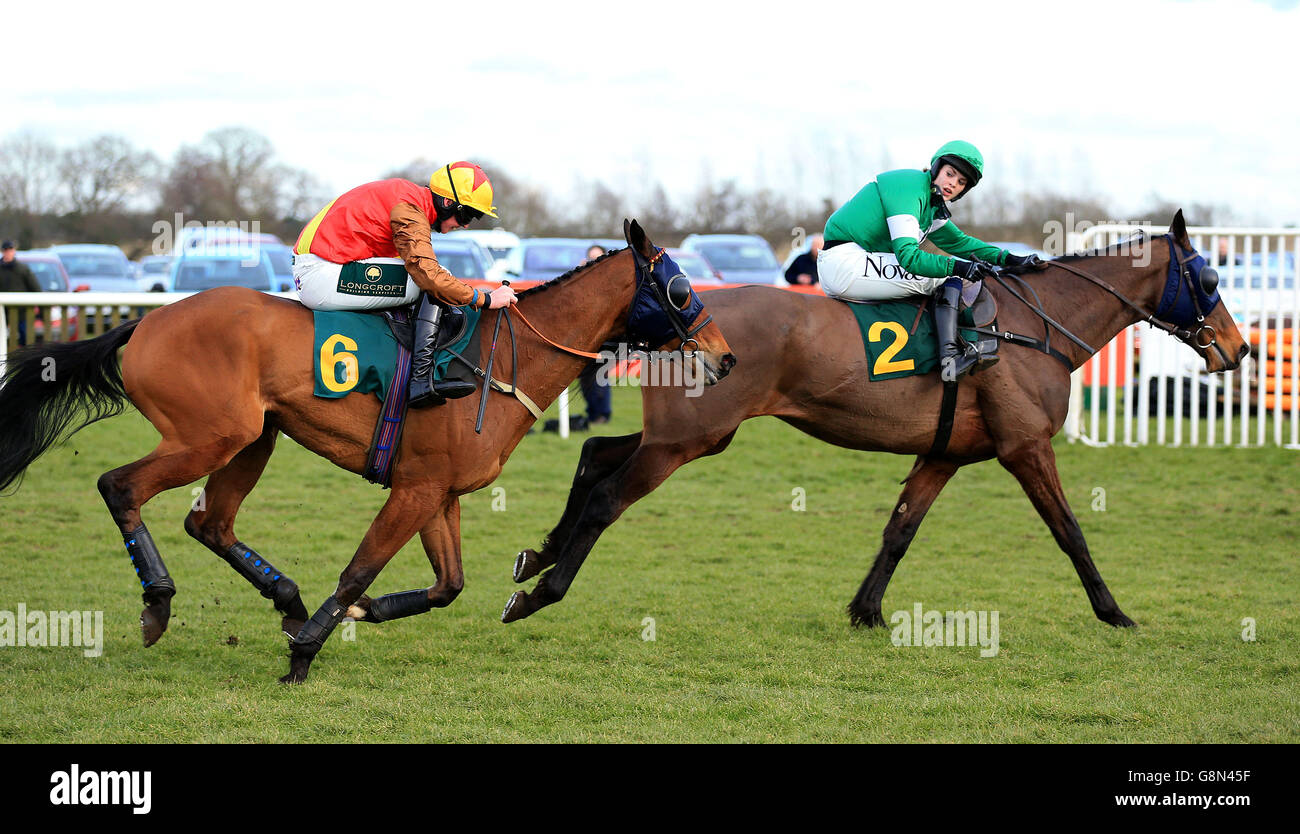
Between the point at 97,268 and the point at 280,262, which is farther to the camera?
the point at 97,268

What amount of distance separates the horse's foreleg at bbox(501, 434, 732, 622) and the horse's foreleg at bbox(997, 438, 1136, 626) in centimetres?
154

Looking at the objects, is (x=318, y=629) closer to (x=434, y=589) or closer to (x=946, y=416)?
(x=434, y=589)

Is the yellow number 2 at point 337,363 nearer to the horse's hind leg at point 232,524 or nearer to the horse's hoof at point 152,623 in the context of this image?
the horse's hind leg at point 232,524

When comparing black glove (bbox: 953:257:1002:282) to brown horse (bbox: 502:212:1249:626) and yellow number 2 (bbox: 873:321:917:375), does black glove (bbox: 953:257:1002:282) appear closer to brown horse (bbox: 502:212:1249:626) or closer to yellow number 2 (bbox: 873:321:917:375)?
brown horse (bbox: 502:212:1249:626)

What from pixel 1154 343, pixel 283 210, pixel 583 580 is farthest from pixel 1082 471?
pixel 283 210

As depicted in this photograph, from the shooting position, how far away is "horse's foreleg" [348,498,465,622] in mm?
5309

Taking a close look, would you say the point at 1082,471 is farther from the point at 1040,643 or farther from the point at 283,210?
the point at 283,210

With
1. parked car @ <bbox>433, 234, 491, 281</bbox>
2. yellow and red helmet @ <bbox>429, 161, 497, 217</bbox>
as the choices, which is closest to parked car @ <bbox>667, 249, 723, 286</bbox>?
parked car @ <bbox>433, 234, 491, 281</bbox>

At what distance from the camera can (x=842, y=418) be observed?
5992 mm

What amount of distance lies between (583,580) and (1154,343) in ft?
24.6

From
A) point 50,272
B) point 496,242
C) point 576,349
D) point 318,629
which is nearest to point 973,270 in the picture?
point 576,349

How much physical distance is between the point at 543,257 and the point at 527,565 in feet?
44.8

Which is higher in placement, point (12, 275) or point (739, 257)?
point (739, 257)

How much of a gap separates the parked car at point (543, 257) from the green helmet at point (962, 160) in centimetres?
1289
